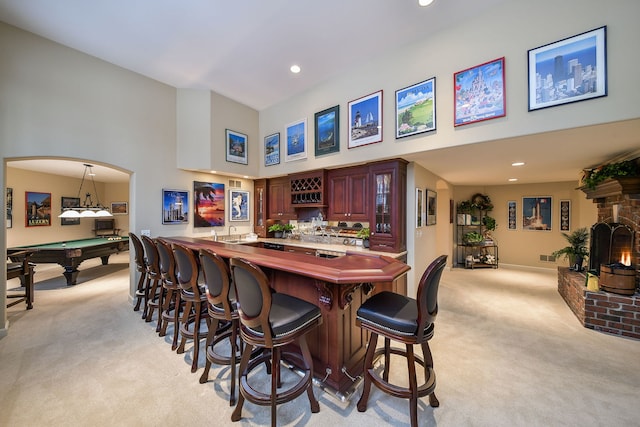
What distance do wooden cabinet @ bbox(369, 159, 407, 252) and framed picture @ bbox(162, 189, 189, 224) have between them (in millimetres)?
3559

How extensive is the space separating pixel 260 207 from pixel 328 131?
264cm

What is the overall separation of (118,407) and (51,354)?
1446mm

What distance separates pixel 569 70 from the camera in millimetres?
2305

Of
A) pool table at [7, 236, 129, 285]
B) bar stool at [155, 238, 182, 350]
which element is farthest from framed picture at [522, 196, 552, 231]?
pool table at [7, 236, 129, 285]

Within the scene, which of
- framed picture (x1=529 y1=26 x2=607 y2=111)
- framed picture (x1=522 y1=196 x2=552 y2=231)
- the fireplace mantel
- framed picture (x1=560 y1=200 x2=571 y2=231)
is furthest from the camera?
framed picture (x1=522 y1=196 x2=552 y2=231)

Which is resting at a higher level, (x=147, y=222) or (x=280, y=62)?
(x=280, y=62)

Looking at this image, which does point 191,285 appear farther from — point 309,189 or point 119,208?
point 119,208

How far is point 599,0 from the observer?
7.17ft

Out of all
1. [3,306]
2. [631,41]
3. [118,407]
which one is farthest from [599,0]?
[3,306]

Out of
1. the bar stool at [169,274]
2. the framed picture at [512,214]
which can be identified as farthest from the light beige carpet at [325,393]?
the framed picture at [512,214]

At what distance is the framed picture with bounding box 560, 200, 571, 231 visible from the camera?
19.5 feet

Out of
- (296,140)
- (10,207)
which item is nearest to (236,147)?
(296,140)

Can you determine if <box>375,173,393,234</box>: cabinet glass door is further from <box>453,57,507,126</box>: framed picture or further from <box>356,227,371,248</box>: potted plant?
<box>453,57,507,126</box>: framed picture

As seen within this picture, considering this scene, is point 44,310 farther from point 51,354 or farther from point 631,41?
point 631,41
